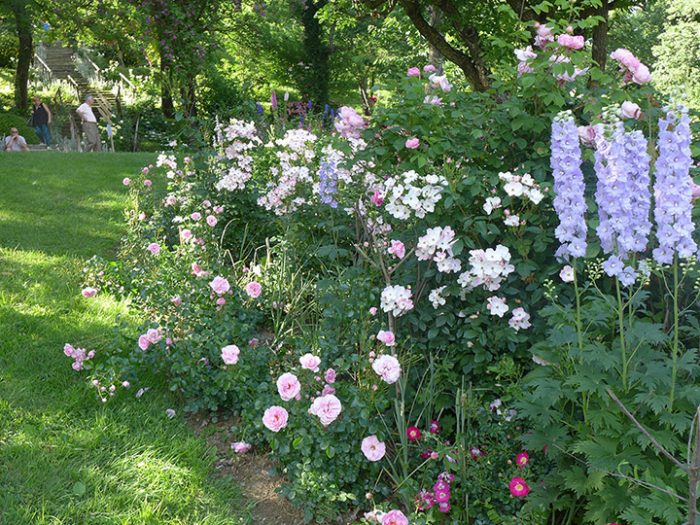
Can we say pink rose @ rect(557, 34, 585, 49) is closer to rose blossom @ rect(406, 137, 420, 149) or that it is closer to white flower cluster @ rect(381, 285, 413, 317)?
rose blossom @ rect(406, 137, 420, 149)

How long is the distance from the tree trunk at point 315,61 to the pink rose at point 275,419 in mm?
21015

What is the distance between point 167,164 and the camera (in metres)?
5.53

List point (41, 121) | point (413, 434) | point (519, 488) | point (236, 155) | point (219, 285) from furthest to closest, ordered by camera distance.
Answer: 1. point (41, 121)
2. point (236, 155)
3. point (219, 285)
4. point (413, 434)
5. point (519, 488)

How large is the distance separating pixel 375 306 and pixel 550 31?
173cm

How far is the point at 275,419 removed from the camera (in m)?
2.62

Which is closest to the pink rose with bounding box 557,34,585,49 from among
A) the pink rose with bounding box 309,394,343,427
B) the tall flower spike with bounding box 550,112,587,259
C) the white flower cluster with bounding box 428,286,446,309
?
the tall flower spike with bounding box 550,112,587,259

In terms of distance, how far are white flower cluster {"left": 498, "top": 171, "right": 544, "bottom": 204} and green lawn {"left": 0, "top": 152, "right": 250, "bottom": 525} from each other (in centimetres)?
175

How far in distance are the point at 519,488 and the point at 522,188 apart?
1241mm

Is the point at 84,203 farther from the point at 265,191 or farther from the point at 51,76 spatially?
the point at 51,76

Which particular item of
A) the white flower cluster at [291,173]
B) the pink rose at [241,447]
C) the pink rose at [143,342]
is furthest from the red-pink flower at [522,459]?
the white flower cluster at [291,173]

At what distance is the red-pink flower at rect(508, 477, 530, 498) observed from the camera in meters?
2.46

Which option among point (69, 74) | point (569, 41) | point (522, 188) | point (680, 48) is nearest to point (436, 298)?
point (522, 188)

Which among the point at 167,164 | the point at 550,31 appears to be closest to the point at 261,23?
the point at 167,164

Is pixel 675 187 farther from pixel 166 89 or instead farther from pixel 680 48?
pixel 680 48
